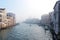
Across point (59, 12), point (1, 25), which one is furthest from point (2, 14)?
point (59, 12)

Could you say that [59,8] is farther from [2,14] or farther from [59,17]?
[2,14]

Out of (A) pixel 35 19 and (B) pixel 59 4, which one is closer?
(B) pixel 59 4

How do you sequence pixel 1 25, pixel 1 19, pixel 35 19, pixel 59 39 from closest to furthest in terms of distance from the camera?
pixel 59 39 < pixel 1 25 < pixel 1 19 < pixel 35 19

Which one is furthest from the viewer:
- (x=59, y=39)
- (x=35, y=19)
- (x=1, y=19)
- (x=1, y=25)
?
(x=35, y=19)

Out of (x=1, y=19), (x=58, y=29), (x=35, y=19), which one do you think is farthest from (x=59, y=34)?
(x=35, y=19)

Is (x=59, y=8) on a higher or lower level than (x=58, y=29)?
higher

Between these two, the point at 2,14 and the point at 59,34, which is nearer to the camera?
the point at 59,34

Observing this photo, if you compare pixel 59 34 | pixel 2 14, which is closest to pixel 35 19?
pixel 2 14

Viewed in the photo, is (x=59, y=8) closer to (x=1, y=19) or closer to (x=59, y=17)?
(x=59, y=17)

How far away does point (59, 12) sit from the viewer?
19094mm

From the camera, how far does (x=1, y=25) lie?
143 feet

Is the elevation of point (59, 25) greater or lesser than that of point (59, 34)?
greater

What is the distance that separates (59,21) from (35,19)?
130 metres

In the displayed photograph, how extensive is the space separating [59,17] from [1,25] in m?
27.7
